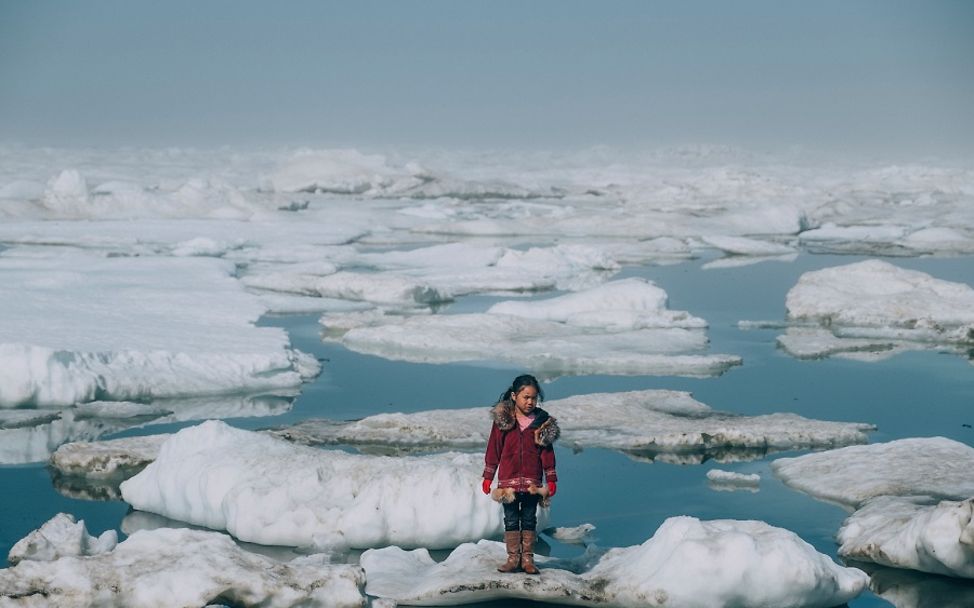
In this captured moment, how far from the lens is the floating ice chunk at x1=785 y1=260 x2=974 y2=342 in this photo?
13.3 meters

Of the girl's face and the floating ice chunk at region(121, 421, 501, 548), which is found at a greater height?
the girl's face

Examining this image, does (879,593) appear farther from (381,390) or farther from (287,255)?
(287,255)

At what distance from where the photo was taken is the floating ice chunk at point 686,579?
534cm

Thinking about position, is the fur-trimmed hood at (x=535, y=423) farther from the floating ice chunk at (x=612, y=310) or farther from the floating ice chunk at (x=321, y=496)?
the floating ice chunk at (x=612, y=310)

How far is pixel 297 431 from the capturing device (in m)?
→ 8.72

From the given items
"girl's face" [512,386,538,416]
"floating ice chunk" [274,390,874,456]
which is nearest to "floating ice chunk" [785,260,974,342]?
"floating ice chunk" [274,390,874,456]

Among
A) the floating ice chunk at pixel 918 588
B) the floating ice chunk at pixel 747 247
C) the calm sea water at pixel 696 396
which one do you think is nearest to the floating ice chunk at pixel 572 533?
the calm sea water at pixel 696 396

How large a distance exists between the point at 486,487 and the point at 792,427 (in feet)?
13.3

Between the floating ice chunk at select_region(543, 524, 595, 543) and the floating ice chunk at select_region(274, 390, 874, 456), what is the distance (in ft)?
5.45

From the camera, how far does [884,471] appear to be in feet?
24.6

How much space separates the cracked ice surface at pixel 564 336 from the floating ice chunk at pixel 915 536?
15.5 ft

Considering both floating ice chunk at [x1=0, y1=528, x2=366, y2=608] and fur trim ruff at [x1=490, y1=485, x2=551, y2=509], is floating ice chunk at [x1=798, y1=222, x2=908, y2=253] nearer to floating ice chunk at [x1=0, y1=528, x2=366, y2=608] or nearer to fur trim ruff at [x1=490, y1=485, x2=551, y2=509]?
fur trim ruff at [x1=490, y1=485, x2=551, y2=509]

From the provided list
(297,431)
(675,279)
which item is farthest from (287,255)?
(297,431)

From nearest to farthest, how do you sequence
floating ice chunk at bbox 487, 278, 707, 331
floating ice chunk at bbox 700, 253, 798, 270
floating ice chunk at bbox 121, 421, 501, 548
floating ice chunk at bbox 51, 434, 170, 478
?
floating ice chunk at bbox 121, 421, 501, 548 → floating ice chunk at bbox 51, 434, 170, 478 → floating ice chunk at bbox 487, 278, 707, 331 → floating ice chunk at bbox 700, 253, 798, 270
